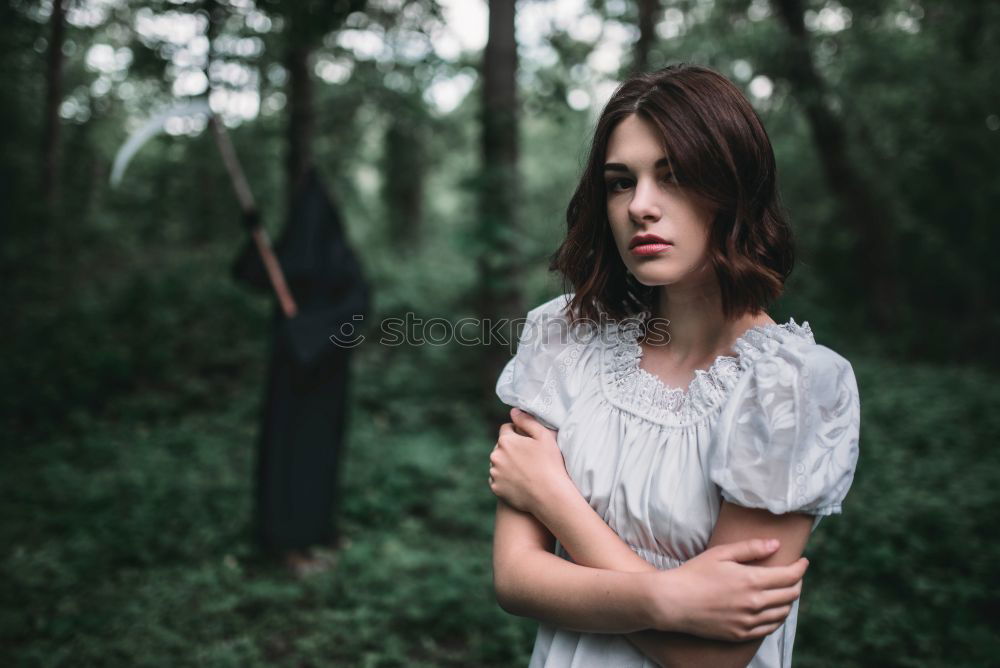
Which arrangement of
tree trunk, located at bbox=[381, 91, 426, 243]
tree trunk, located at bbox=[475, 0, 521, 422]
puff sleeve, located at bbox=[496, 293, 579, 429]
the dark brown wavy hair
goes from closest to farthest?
the dark brown wavy hair, puff sleeve, located at bbox=[496, 293, 579, 429], tree trunk, located at bbox=[475, 0, 521, 422], tree trunk, located at bbox=[381, 91, 426, 243]

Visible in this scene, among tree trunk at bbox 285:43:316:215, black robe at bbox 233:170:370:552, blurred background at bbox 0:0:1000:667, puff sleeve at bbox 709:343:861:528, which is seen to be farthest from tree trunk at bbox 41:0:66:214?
puff sleeve at bbox 709:343:861:528

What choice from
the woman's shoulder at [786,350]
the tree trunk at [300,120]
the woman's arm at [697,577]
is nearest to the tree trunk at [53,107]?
the tree trunk at [300,120]

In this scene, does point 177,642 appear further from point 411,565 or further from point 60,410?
point 60,410

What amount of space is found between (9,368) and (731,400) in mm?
8710

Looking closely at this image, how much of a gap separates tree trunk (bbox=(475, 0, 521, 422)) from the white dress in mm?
4152

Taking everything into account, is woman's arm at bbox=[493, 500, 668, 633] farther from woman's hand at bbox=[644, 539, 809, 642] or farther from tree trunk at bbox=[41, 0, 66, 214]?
tree trunk at bbox=[41, 0, 66, 214]

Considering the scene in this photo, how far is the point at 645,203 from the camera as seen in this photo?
1.28 metres

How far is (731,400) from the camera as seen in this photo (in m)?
1.25

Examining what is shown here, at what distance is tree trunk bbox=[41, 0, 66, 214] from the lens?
8.93 m

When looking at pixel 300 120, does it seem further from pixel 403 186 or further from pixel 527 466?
pixel 527 466

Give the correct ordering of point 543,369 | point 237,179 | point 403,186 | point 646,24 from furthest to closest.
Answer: point 403,186
point 646,24
point 237,179
point 543,369

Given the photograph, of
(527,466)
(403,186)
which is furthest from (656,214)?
(403,186)

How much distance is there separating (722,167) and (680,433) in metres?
0.52

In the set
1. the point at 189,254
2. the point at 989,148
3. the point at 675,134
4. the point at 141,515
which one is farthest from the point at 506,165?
the point at 189,254
